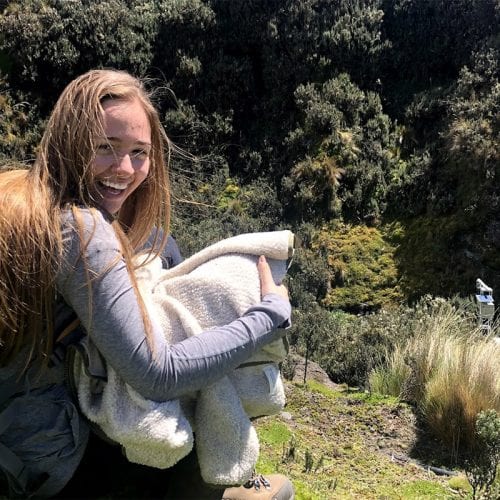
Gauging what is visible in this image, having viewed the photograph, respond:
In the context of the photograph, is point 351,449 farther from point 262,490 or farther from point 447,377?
point 262,490

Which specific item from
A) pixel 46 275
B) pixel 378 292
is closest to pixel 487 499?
pixel 46 275

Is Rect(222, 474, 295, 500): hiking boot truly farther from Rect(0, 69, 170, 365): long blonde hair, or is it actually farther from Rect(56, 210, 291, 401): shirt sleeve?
Rect(0, 69, 170, 365): long blonde hair

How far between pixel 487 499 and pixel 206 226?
6.87 meters

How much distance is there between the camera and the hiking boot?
5.79 feet


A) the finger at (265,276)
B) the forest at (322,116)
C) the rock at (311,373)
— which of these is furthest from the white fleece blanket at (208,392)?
the forest at (322,116)

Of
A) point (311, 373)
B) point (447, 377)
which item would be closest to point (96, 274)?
point (447, 377)

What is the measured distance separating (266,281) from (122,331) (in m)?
0.46

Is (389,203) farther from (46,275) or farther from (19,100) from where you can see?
(46,275)

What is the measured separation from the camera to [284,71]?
1063 centimetres

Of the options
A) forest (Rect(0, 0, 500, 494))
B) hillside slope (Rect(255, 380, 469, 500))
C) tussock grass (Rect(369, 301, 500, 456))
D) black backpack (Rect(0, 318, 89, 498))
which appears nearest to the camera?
black backpack (Rect(0, 318, 89, 498))

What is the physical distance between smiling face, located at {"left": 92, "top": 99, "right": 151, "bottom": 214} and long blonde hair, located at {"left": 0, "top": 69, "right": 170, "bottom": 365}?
3 centimetres

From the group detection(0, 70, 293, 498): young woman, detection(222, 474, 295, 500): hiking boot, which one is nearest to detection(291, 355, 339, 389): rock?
detection(222, 474, 295, 500): hiking boot

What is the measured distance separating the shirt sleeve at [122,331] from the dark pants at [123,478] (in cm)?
32

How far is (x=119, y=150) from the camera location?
1.53 meters
